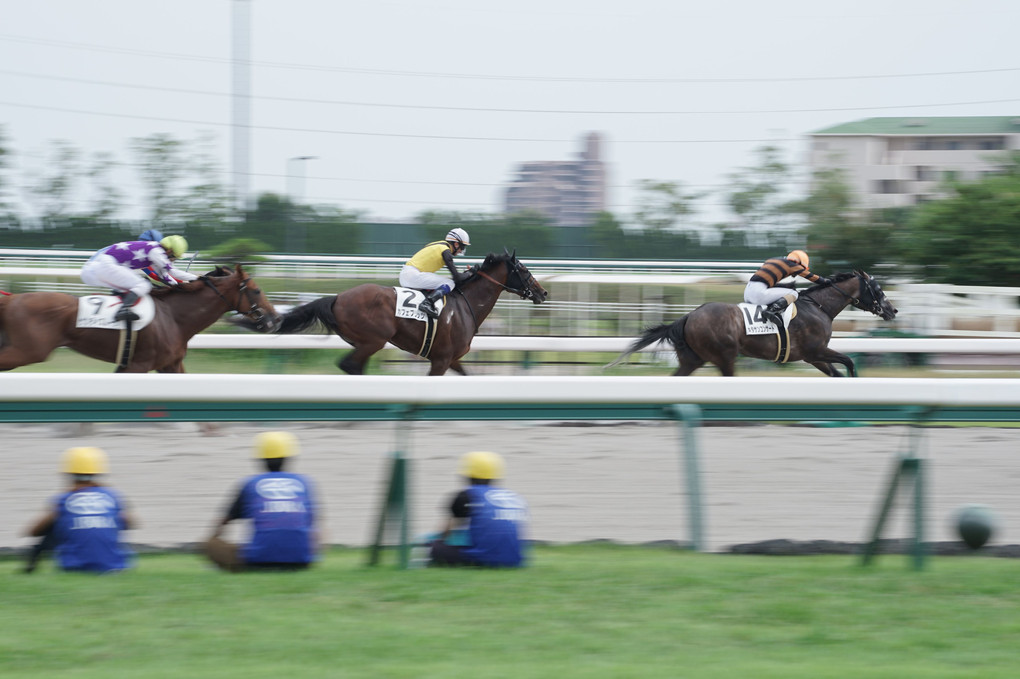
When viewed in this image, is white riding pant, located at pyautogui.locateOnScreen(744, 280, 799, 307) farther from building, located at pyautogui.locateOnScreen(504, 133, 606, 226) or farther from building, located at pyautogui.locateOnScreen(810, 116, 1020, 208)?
building, located at pyautogui.locateOnScreen(810, 116, 1020, 208)

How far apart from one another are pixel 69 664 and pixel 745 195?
22.0 m

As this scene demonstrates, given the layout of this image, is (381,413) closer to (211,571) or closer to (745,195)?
(211,571)

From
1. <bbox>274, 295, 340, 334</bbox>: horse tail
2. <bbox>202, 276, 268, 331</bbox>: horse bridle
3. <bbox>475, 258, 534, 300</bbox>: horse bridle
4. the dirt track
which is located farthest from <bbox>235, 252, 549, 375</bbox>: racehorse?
the dirt track

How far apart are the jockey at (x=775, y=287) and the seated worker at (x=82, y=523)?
7.11 metres

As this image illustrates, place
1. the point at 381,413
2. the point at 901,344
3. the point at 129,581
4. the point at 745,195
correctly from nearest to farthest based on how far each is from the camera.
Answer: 1. the point at 129,581
2. the point at 381,413
3. the point at 901,344
4. the point at 745,195

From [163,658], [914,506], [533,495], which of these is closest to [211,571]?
[163,658]

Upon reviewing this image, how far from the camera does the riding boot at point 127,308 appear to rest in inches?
316

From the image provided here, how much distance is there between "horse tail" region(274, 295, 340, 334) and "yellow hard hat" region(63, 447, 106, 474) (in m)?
5.53

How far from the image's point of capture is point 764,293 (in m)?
9.78

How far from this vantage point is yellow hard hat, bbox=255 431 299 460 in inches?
146

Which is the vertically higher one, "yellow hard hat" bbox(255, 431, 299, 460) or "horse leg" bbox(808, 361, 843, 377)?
"yellow hard hat" bbox(255, 431, 299, 460)

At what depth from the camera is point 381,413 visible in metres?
3.83

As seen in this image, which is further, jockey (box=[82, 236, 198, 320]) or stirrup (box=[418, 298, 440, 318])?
stirrup (box=[418, 298, 440, 318])

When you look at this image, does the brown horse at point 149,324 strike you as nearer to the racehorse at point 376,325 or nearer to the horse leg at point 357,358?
the racehorse at point 376,325
